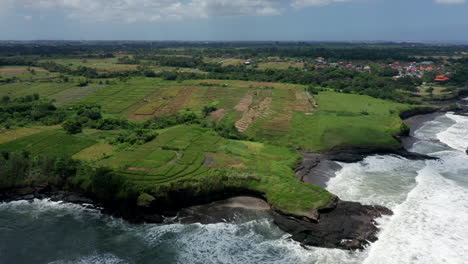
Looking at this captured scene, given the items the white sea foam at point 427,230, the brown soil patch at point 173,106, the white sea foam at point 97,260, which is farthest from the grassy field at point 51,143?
the white sea foam at point 427,230

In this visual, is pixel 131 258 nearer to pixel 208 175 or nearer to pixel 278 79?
Answer: pixel 208 175

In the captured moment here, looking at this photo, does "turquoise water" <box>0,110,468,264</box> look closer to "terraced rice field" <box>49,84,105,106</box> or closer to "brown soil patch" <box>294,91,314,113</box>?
"brown soil patch" <box>294,91,314,113</box>

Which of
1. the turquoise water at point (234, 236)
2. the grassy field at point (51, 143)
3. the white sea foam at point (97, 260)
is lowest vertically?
the white sea foam at point (97, 260)

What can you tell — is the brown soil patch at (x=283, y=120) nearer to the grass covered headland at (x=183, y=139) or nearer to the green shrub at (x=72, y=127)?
the grass covered headland at (x=183, y=139)

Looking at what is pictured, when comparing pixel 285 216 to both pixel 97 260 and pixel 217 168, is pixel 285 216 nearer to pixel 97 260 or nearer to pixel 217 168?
pixel 217 168

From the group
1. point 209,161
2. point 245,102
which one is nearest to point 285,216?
point 209,161

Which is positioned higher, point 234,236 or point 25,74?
point 25,74
